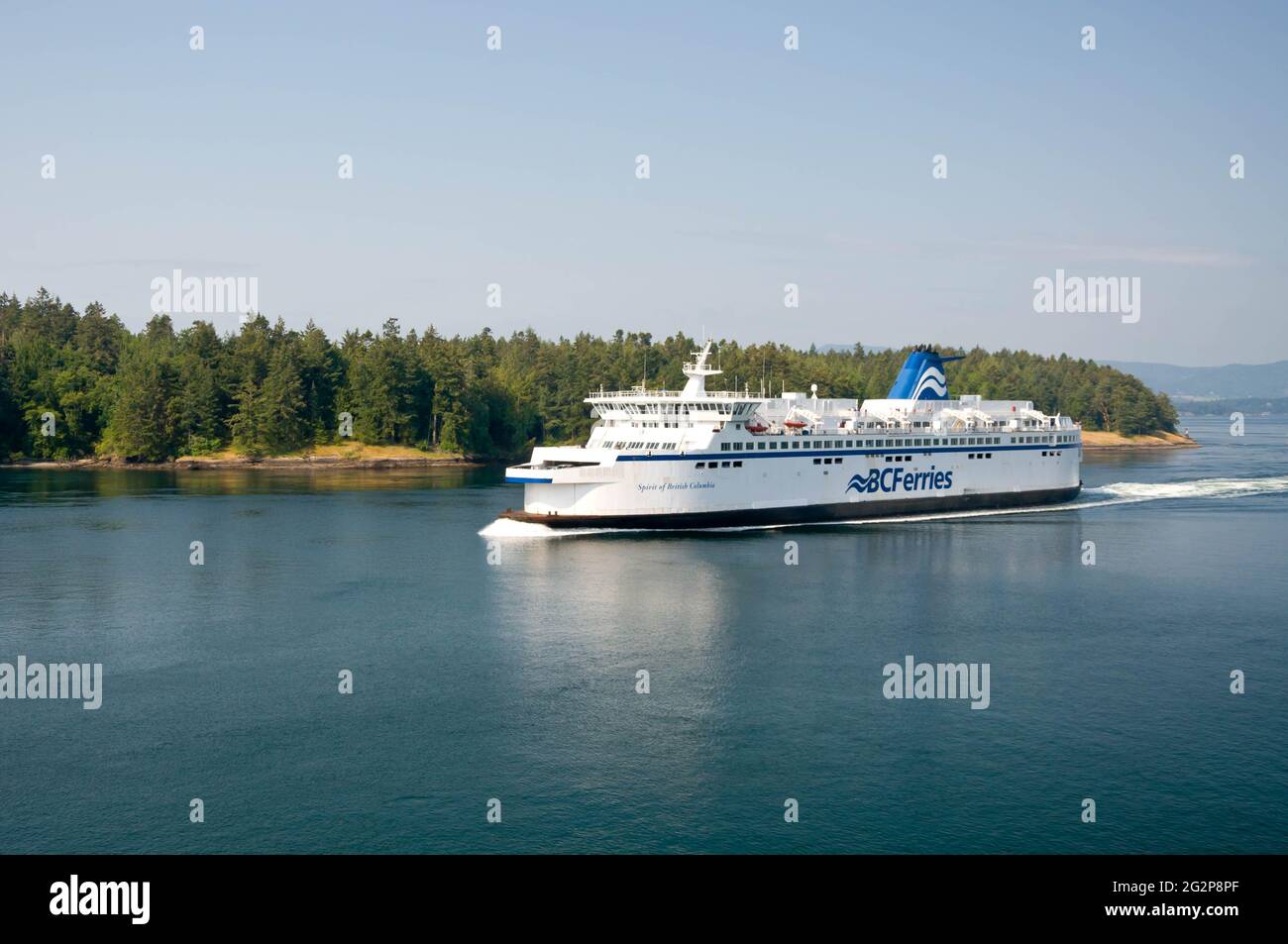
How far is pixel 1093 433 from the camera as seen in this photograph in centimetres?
16738

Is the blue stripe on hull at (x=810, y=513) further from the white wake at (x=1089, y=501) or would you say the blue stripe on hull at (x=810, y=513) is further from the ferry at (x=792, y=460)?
the white wake at (x=1089, y=501)

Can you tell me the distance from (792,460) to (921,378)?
1720 cm

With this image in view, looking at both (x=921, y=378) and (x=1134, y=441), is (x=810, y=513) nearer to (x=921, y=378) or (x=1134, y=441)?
(x=921, y=378)

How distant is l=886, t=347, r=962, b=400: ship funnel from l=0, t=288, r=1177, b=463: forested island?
42.7m

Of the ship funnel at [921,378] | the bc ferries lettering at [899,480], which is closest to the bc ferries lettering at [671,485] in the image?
the bc ferries lettering at [899,480]

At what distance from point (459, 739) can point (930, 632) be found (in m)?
17.8

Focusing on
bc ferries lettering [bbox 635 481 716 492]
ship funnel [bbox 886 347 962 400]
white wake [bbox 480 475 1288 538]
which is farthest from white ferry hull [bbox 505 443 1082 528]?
ship funnel [bbox 886 347 962 400]

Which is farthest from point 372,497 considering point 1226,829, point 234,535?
point 1226,829

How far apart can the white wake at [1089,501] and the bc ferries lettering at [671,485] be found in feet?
7.26

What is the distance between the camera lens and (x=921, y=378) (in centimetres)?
7562

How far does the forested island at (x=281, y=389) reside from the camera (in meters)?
115

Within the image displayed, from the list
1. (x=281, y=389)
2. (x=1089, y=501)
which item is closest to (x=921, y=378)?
(x=1089, y=501)

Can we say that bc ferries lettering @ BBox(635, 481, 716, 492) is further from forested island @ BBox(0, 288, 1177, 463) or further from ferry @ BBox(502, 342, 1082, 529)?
forested island @ BBox(0, 288, 1177, 463)
